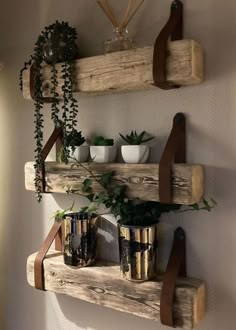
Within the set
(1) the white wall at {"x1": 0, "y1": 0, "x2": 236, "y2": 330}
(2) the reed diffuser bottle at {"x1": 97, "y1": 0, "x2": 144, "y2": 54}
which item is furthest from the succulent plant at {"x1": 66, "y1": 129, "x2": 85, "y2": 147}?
(2) the reed diffuser bottle at {"x1": 97, "y1": 0, "x2": 144, "y2": 54}

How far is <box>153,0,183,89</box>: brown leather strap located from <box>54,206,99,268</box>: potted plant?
56cm

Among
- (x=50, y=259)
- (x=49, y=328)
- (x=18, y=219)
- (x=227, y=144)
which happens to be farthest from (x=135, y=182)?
(x=49, y=328)

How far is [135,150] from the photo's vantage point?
1.13 meters

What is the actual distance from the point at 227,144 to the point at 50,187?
693mm

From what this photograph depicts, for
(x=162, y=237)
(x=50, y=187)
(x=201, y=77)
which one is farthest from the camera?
(x=50, y=187)

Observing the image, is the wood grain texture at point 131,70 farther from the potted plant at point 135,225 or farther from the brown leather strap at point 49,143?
the potted plant at point 135,225

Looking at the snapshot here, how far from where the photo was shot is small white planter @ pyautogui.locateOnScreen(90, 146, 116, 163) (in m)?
1.21

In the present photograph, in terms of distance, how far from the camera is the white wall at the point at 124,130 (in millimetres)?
1073

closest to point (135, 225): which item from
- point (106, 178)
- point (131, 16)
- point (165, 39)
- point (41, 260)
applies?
point (106, 178)

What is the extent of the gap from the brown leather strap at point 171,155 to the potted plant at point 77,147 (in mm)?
350

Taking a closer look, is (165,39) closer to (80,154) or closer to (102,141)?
(102,141)

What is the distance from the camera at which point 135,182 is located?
1108 millimetres

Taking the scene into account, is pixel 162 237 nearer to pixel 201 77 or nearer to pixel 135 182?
pixel 135 182

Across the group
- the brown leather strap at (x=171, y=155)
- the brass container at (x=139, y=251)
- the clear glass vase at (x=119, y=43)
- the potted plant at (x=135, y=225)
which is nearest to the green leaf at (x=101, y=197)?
the potted plant at (x=135, y=225)
